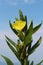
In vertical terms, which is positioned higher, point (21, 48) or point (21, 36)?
point (21, 36)

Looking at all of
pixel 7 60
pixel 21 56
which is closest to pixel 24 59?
pixel 21 56

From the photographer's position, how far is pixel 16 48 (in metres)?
2.08

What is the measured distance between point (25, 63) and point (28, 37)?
274 millimetres

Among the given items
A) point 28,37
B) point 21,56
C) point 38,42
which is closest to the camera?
point 28,37

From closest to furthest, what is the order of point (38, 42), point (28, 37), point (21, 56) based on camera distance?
point (28, 37)
point (21, 56)
point (38, 42)

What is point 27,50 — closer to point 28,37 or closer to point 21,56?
point 21,56

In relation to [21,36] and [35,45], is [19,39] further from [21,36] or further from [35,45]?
[35,45]

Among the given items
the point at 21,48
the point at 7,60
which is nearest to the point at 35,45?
the point at 21,48

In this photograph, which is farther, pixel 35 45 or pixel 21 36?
pixel 35 45

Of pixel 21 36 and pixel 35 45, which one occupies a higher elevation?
pixel 21 36

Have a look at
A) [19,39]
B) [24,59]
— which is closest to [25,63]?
[24,59]

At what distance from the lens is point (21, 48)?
206cm

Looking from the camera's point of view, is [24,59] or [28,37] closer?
[28,37]

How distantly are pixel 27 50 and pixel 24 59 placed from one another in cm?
12
